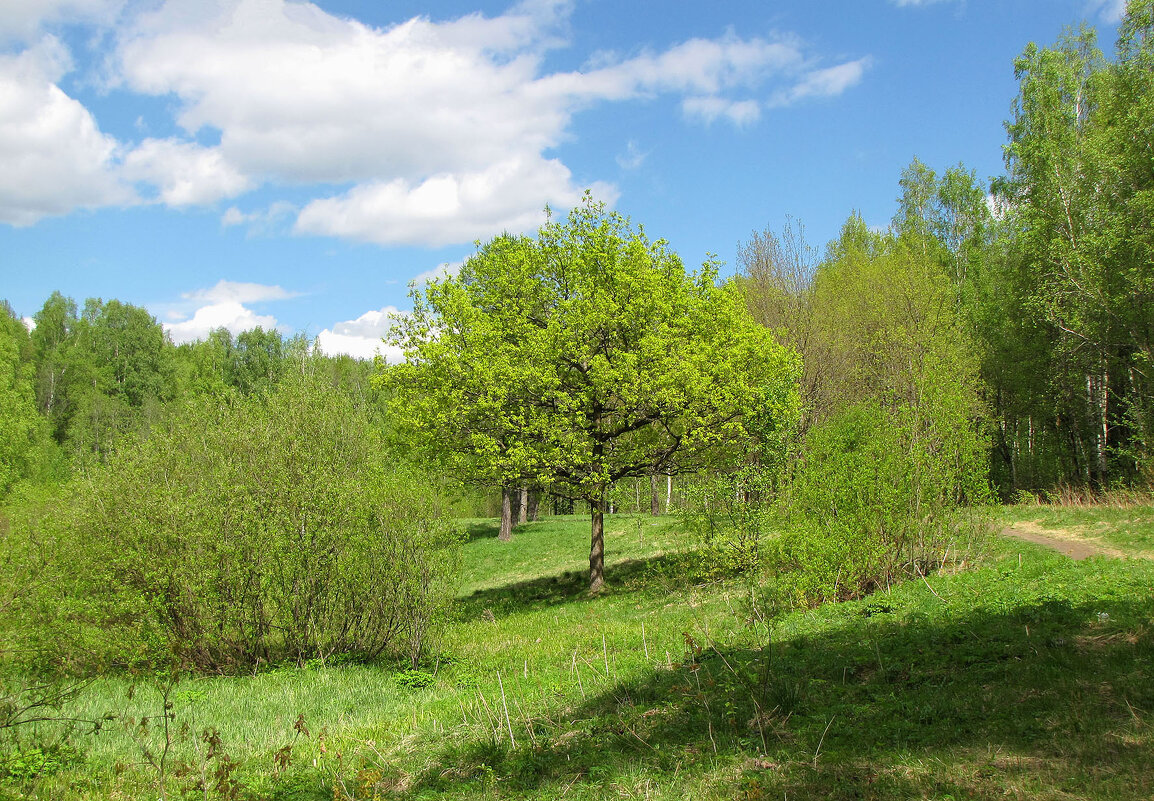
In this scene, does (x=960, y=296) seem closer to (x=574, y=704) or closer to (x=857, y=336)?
(x=857, y=336)

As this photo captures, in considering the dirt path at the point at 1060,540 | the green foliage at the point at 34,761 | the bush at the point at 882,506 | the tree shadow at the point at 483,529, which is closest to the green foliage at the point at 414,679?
the green foliage at the point at 34,761

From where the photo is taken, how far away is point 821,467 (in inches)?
402

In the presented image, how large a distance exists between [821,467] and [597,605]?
653 cm

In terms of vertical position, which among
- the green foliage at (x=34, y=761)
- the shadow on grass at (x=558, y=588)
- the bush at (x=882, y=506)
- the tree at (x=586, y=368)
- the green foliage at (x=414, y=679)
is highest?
the tree at (x=586, y=368)

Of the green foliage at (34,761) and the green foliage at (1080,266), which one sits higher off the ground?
the green foliage at (1080,266)

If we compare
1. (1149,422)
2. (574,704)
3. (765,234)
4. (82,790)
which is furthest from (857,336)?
(82,790)

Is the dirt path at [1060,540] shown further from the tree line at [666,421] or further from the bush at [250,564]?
the bush at [250,564]

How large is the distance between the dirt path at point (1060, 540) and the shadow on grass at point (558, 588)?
7.12m

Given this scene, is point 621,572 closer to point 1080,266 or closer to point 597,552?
point 597,552

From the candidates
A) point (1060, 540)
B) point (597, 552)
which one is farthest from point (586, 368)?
point (1060, 540)

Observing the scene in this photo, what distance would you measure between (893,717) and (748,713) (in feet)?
3.73

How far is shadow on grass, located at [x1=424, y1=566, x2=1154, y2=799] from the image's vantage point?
432 centimetres

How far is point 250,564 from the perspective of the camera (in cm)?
1127

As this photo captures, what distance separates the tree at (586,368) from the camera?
49.9ft
